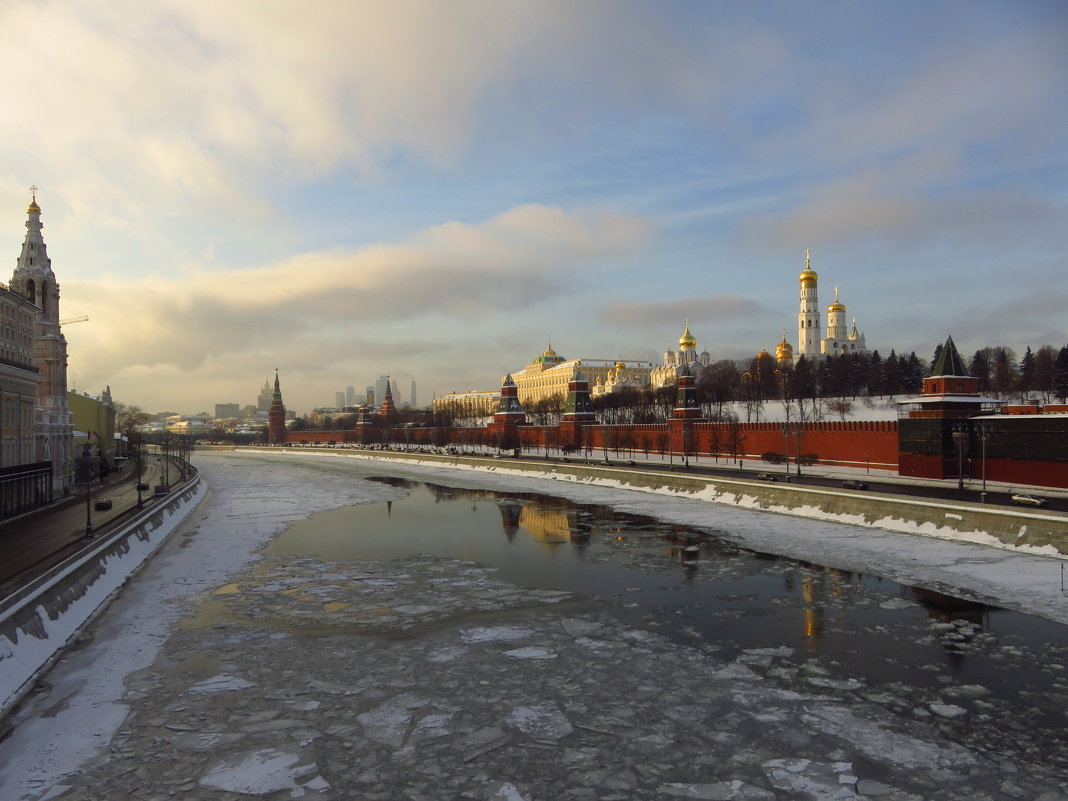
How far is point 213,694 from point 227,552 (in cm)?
1300

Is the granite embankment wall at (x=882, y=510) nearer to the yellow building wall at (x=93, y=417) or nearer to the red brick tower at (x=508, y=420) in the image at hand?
the red brick tower at (x=508, y=420)

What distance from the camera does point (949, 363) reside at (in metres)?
31.9

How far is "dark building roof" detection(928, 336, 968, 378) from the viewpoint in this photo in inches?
1248

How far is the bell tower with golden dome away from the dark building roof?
8207cm

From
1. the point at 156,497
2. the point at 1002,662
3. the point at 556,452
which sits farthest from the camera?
the point at 556,452

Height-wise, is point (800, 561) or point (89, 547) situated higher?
point (89, 547)

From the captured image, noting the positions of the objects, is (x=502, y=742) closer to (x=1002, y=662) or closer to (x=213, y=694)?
(x=213, y=694)

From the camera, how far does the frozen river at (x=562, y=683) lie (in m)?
7.14

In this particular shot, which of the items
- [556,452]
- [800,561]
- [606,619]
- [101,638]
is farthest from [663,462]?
[101,638]

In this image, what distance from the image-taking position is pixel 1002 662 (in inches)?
417

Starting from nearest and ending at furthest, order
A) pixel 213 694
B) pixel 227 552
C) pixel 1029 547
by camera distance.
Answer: pixel 213 694 < pixel 1029 547 < pixel 227 552

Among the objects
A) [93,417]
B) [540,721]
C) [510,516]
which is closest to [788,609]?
[540,721]

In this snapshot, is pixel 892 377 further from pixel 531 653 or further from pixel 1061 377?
pixel 531 653

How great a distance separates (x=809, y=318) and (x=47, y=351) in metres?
105
